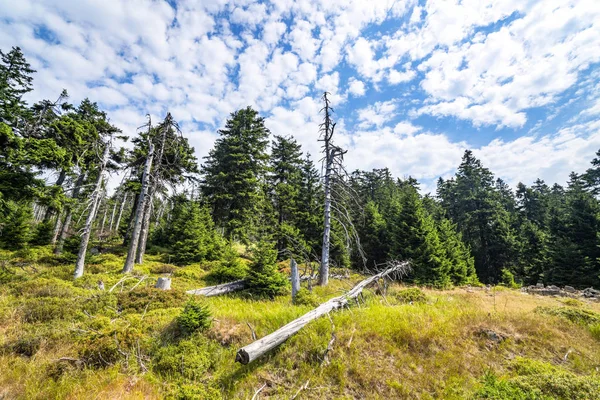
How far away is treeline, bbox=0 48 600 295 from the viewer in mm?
12438

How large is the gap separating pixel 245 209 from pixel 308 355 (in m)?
19.4

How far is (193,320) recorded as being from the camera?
5.77m

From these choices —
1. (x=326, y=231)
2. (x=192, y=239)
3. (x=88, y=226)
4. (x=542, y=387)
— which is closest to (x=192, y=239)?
(x=192, y=239)

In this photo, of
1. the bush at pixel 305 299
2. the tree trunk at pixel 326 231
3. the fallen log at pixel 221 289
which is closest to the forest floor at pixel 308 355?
the bush at pixel 305 299

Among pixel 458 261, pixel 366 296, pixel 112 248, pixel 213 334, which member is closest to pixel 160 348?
pixel 213 334

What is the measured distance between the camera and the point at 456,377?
467 cm

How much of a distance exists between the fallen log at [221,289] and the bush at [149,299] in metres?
1.72

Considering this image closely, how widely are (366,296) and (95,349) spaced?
857 centimetres

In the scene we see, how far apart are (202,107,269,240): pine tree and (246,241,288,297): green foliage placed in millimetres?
12080

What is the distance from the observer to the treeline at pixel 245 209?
12438 mm

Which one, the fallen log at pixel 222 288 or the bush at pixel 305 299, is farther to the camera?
the fallen log at pixel 222 288

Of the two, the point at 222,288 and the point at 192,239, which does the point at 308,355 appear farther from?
the point at 192,239

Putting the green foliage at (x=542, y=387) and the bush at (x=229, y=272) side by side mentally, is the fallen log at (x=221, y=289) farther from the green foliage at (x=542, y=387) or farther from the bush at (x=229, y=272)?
the green foliage at (x=542, y=387)

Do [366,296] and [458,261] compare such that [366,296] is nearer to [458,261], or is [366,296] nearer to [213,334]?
[213,334]
